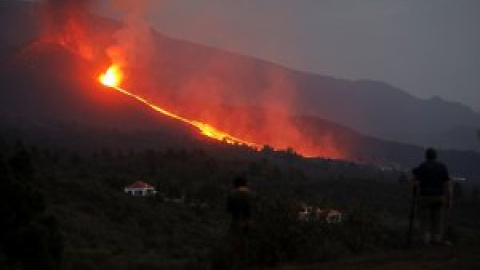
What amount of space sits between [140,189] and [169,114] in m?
75.8

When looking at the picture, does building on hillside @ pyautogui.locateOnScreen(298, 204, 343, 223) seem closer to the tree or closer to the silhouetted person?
the silhouetted person

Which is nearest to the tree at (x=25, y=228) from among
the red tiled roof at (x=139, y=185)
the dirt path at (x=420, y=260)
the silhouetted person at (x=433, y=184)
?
the dirt path at (x=420, y=260)

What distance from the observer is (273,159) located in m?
115

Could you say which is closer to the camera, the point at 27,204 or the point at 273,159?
the point at 27,204

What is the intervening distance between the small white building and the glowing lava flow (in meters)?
54.8

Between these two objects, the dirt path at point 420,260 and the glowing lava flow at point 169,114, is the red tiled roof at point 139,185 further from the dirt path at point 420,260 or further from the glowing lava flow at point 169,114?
the glowing lava flow at point 169,114

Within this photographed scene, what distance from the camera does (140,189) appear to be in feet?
205

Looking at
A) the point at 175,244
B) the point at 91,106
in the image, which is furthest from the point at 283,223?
the point at 91,106

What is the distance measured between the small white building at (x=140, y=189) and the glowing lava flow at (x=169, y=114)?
54813mm

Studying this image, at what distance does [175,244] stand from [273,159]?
72.5 metres

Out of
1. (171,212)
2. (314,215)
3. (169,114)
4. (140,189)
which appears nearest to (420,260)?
(314,215)

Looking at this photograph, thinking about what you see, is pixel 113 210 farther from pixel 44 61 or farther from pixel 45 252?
pixel 44 61

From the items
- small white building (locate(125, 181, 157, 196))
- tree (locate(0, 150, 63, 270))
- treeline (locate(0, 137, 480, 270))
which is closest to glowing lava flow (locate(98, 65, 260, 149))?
treeline (locate(0, 137, 480, 270))

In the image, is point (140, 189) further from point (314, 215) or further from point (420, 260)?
point (420, 260)
